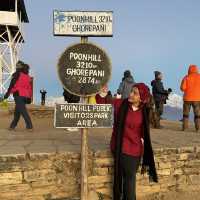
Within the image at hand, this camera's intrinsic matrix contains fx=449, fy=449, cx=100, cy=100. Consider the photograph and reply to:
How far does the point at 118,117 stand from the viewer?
245 inches

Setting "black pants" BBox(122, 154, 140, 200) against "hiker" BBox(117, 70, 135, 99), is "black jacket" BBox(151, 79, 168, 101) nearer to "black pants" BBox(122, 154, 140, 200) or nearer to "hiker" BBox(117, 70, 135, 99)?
"hiker" BBox(117, 70, 135, 99)

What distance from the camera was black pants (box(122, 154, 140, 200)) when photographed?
6.23 m

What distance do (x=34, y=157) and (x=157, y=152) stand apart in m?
2.17

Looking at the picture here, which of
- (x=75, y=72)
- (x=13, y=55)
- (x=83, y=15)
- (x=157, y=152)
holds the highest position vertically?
(x=13, y=55)

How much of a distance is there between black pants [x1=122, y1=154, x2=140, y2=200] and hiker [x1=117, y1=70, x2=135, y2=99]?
6306 mm

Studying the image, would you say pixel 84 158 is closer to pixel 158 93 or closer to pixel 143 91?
pixel 143 91

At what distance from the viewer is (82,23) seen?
5.96 meters

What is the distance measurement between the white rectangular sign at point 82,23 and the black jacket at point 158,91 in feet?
27.3

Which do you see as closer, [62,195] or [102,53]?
[102,53]

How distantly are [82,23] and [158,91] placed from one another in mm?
8507

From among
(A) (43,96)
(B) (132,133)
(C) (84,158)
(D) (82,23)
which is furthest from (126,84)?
(A) (43,96)

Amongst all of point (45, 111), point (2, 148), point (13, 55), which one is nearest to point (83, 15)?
point (2, 148)

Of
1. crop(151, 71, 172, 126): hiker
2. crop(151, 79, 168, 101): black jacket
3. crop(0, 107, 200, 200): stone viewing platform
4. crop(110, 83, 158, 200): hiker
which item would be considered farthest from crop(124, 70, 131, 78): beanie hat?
crop(110, 83, 158, 200): hiker

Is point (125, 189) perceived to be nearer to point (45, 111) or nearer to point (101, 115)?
point (101, 115)
